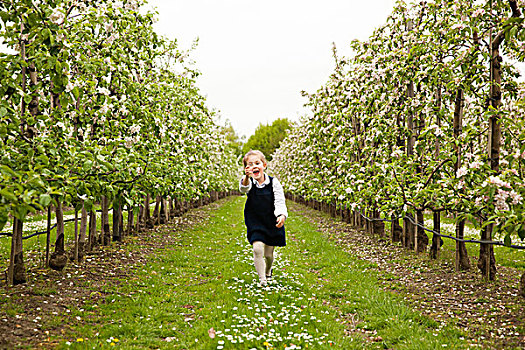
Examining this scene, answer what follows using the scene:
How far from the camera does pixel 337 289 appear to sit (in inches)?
290

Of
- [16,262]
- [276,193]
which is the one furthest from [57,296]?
[276,193]

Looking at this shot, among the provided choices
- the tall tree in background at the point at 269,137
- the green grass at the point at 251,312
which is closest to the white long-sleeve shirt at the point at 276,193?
the green grass at the point at 251,312

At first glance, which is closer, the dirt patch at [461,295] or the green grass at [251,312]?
the green grass at [251,312]

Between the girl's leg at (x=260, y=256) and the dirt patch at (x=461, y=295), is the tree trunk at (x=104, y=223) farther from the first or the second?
the dirt patch at (x=461, y=295)

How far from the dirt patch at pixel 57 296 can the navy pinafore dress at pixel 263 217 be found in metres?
2.71

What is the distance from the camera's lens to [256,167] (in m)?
6.80

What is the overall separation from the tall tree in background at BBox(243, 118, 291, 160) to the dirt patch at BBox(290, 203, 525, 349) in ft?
228

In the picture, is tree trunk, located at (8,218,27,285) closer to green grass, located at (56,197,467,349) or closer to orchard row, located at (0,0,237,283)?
orchard row, located at (0,0,237,283)

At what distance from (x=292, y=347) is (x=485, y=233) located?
437 cm

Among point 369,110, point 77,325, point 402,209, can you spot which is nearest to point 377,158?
point 369,110

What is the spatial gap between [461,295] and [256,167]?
397 cm

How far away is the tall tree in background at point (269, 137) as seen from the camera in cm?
8038

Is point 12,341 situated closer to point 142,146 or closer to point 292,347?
point 292,347

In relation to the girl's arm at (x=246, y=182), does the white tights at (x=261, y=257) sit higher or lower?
lower
